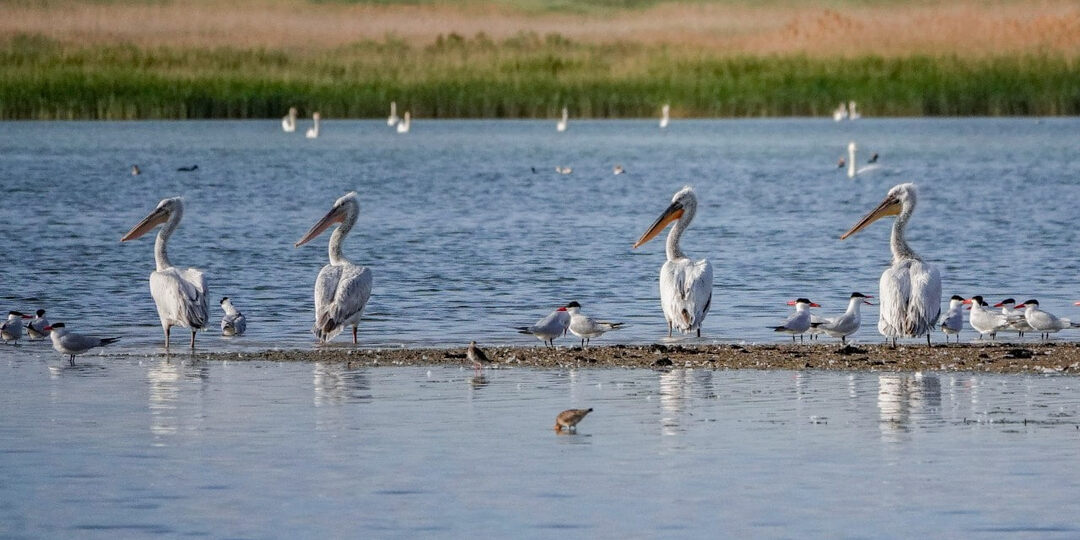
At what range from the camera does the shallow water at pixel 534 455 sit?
24.8ft

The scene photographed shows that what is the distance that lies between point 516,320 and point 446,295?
8.57 feet

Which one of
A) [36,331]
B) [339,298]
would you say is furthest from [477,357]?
[36,331]

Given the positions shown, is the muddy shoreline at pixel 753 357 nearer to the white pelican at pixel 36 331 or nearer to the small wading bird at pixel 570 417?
the white pelican at pixel 36 331

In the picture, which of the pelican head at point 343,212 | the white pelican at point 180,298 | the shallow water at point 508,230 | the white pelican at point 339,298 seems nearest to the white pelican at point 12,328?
the shallow water at point 508,230

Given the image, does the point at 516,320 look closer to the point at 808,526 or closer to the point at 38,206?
the point at 808,526

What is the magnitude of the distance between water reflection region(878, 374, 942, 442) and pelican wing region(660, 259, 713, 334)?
2.51m

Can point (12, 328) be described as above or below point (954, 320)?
below

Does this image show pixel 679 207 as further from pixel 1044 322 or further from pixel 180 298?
pixel 180 298

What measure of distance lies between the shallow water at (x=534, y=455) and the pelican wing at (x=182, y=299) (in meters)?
1.33

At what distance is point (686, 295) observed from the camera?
45.3ft

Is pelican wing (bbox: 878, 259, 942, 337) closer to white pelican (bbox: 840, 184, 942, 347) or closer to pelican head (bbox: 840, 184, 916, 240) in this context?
white pelican (bbox: 840, 184, 942, 347)

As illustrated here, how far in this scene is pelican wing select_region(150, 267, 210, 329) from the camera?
522 inches

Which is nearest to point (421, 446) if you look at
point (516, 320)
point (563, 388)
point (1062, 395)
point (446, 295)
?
point (563, 388)

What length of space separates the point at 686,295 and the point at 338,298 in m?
2.50
